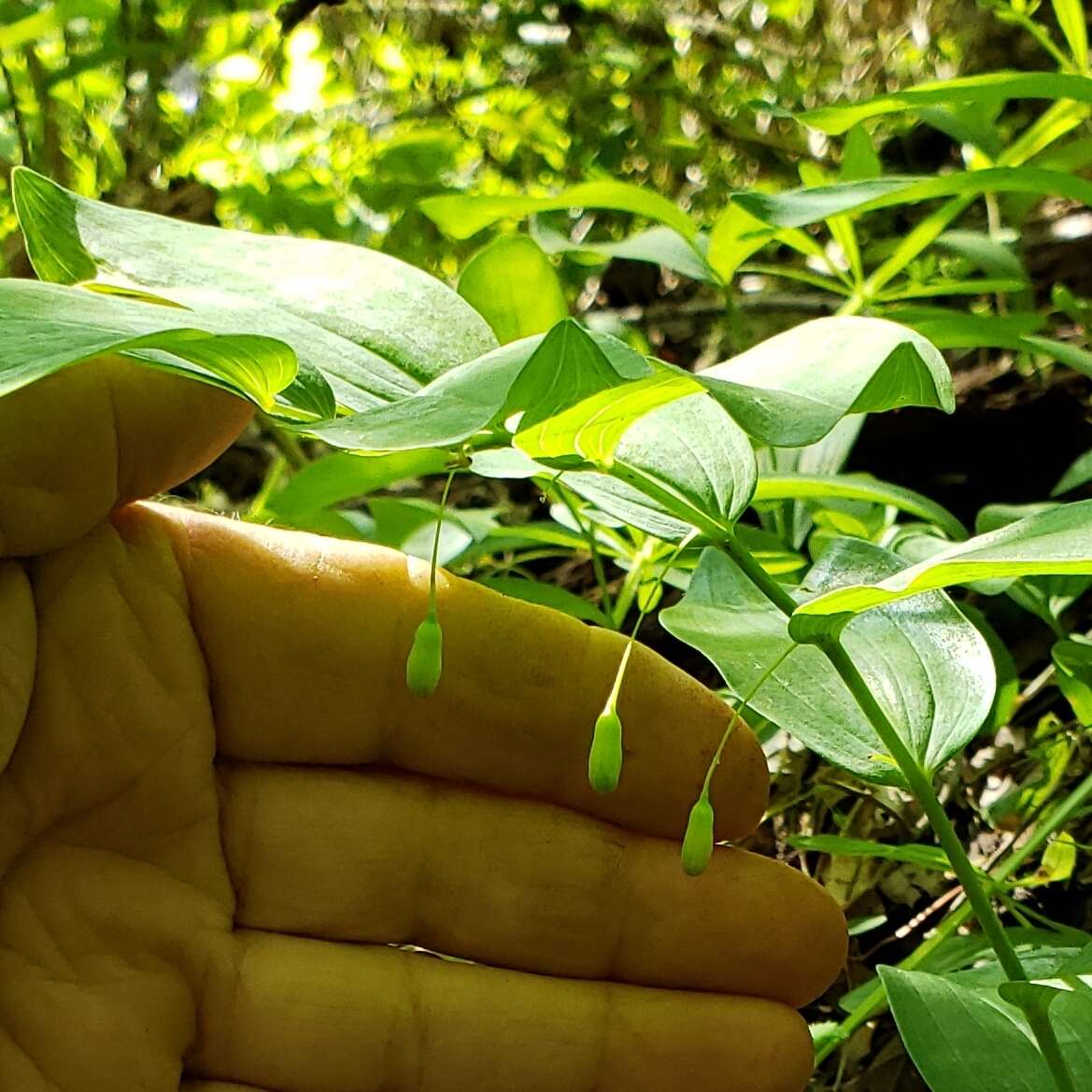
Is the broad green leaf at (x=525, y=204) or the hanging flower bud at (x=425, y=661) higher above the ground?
the broad green leaf at (x=525, y=204)

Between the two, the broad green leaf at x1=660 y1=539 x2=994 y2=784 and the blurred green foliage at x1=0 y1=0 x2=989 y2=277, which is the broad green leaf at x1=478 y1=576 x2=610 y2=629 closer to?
the broad green leaf at x1=660 y1=539 x2=994 y2=784

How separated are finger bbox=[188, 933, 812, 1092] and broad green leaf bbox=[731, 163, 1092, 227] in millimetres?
419

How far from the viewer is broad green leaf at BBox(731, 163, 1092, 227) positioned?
1.61 feet

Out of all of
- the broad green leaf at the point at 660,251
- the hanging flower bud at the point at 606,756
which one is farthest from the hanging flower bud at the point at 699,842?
the broad green leaf at the point at 660,251

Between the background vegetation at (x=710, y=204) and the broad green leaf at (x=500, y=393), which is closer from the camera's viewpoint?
the broad green leaf at (x=500, y=393)

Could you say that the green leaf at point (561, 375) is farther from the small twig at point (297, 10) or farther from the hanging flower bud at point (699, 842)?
the small twig at point (297, 10)

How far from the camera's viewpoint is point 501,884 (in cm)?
60

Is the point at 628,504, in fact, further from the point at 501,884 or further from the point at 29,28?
the point at 29,28

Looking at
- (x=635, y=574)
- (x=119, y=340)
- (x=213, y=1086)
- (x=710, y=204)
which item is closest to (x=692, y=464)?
(x=119, y=340)

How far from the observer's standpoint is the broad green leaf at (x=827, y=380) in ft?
1.02

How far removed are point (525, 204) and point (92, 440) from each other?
0.35 metres

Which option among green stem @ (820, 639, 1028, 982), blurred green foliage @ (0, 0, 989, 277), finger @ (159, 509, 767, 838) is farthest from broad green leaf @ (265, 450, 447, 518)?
blurred green foliage @ (0, 0, 989, 277)

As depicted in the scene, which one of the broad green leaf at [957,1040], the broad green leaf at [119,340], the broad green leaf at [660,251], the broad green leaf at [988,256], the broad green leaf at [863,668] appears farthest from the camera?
the broad green leaf at [988,256]

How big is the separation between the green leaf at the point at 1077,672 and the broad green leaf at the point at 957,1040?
252mm
